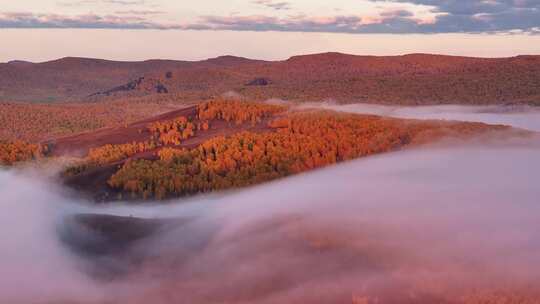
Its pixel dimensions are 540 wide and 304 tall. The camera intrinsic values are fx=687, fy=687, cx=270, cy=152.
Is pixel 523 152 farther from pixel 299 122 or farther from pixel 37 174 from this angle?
pixel 37 174

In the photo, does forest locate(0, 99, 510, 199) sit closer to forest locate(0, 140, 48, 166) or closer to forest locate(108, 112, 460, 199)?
forest locate(108, 112, 460, 199)

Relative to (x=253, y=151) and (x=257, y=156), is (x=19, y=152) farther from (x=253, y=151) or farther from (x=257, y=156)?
(x=257, y=156)

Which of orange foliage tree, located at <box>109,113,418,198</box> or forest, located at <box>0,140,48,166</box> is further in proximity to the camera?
forest, located at <box>0,140,48,166</box>

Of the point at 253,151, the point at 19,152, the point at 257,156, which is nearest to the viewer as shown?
the point at 257,156

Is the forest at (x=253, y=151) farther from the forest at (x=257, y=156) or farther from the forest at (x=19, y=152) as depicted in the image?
the forest at (x=19, y=152)

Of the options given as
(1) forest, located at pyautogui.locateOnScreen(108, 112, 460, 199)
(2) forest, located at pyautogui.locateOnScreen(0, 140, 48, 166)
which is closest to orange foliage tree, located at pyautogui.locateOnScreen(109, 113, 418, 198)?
(1) forest, located at pyautogui.locateOnScreen(108, 112, 460, 199)

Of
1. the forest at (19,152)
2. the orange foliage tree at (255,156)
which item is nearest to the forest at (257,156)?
the orange foliage tree at (255,156)

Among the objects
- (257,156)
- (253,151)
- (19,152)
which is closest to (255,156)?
(257,156)

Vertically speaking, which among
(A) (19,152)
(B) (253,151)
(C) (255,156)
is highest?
(B) (253,151)

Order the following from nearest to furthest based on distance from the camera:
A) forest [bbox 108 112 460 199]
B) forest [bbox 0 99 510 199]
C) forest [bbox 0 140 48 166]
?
forest [bbox 108 112 460 199] < forest [bbox 0 99 510 199] < forest [bbox 0 140 48 166]

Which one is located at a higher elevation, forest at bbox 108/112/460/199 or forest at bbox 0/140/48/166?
forest at bbox 108/112/460/199

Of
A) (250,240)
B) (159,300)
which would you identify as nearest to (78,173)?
(250,240)
